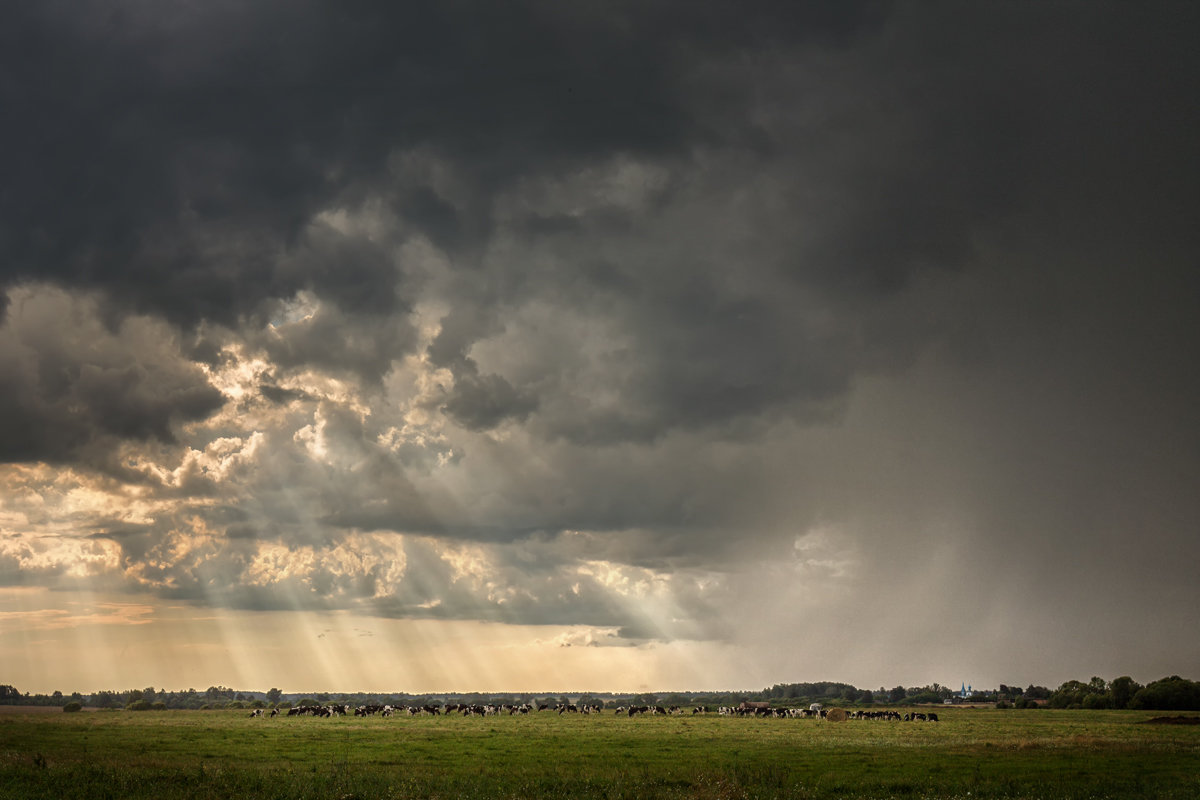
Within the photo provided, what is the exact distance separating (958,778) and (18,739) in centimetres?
5541

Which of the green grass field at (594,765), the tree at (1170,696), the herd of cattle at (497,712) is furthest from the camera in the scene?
the tree at (1170,696)

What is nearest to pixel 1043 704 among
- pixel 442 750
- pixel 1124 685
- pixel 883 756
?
pixel 1124 685

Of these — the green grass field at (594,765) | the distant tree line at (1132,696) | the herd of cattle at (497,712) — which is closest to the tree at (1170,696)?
the distant tree line at (1132,696)

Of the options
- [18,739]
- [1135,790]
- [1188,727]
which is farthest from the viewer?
[1188,727]

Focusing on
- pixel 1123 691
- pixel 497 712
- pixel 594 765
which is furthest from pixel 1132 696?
pixel 594 765

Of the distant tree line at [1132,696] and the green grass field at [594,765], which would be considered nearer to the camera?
the green grass field at [594,765]

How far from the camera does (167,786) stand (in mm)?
28281

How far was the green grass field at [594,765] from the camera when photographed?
2812 centimetres

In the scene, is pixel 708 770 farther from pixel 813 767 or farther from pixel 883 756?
pixel 883 756

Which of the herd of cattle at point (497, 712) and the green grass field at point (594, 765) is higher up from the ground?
the green grass field at point (594, 765)

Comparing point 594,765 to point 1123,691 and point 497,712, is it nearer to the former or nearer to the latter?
point 497,712

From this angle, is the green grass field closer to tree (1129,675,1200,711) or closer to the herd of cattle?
the herd of cattle

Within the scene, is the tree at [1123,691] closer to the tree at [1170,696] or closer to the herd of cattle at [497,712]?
the tree at [1170,696]

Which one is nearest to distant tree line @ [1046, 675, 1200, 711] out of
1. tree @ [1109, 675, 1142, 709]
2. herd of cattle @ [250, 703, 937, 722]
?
tree @ [1109, 675, 1142, 709]
